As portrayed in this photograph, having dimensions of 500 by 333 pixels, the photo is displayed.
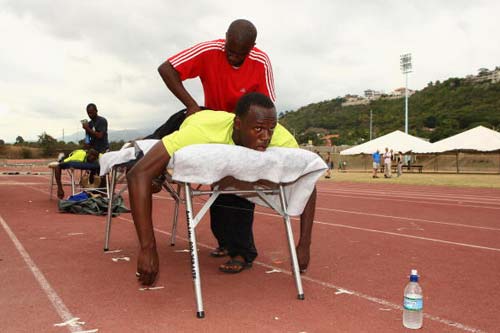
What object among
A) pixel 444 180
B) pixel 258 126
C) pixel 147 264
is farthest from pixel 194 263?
pixel 444 180

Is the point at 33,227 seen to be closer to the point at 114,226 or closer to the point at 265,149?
the point at 114,226

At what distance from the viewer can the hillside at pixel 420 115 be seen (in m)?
48.4

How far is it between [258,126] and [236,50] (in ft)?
2.70

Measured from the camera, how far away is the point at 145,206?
252 centimetres

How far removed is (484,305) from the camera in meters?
2.62

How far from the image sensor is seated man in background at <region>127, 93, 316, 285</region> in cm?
252

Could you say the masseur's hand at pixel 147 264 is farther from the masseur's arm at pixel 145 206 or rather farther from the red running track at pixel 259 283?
the red running track at pixel 259 283

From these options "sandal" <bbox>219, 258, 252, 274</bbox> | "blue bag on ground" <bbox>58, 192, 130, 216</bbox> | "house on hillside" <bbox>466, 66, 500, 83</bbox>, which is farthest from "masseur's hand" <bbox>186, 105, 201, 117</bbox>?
"house on hillside" <bbox>466, 66, 500, 83</bbox>

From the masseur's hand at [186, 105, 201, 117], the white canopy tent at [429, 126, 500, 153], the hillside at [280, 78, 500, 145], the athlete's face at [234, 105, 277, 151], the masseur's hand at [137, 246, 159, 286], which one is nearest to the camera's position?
the masseur's hand at [137, 246, 159, 286]

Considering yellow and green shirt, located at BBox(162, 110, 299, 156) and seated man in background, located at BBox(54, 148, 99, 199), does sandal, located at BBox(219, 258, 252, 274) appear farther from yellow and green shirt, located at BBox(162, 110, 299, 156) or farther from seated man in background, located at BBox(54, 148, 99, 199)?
seated man in background, located at BBox(54, 148, 99, 199)

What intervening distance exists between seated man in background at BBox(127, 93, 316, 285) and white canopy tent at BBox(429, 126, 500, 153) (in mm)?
23029

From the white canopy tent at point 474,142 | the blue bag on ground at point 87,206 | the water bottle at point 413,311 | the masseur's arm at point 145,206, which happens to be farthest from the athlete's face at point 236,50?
the white canopy tent at point 474,142

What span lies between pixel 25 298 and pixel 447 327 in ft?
7.43

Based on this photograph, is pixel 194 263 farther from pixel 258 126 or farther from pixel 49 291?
pixel 49 291
